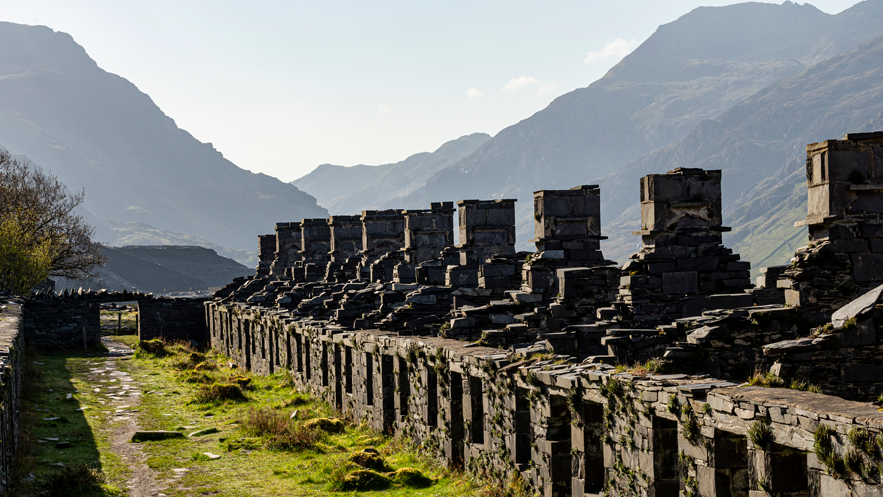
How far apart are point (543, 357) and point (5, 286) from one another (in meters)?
38.8

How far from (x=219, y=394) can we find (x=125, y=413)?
10.6 feet

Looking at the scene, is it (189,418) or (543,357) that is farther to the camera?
(189,418)

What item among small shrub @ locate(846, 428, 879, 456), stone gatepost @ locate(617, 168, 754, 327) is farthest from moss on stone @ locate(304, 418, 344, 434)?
small shrub @ locate(846, 428, 879, 456)

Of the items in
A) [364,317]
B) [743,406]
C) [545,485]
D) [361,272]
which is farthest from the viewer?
[361,272]

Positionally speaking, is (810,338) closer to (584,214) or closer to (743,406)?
(743,406)

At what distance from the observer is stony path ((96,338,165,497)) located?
16.2 m

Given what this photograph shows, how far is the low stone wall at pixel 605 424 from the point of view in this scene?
7953 millimetres

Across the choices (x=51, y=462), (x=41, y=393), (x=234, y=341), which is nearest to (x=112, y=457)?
(x=51, y=462)

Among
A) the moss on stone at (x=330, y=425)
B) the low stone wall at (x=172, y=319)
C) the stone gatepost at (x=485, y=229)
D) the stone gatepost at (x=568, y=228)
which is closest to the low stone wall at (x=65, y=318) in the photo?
the low stone wall at (x=172, y=319)

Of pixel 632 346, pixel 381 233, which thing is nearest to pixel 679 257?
pixel 632 346

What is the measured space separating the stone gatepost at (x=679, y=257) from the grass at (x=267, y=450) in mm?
5534

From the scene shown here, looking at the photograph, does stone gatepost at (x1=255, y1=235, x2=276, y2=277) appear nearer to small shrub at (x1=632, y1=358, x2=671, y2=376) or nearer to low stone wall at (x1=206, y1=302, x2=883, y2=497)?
low stone wall at (x1=206, y1=302, x2=883, y2=497)

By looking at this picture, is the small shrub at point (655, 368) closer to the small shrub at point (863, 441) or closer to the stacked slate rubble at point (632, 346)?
the stacked slate rubble at point (632, 346)

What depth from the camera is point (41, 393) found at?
85.3ft
